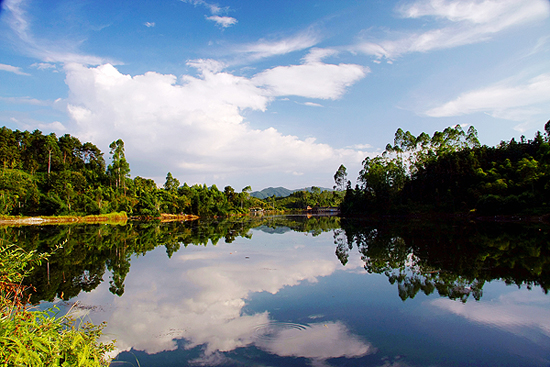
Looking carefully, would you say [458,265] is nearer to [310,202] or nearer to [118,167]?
[118,167]

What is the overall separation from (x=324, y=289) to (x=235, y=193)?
81316mm

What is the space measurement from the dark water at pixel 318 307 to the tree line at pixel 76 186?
38.0m

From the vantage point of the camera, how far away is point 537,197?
3134 cm

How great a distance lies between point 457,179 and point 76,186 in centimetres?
5874

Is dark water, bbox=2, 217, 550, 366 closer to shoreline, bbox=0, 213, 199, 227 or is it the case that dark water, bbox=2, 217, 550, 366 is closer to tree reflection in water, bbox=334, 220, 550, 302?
tree reflection in water, bbox=334, 220, 550, 302

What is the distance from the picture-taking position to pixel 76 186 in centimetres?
4716

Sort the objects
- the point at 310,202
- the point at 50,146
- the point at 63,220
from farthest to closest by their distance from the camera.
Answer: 1. the point at 310,202
2. the point at 50,146
3. the point at 63,220

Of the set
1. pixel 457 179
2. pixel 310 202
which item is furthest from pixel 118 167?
pixel 310 202

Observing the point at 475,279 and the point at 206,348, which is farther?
the point at 475,279

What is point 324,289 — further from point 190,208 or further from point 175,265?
point 190,208

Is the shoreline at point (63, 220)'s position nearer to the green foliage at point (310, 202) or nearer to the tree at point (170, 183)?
the tree at point (170, 183)

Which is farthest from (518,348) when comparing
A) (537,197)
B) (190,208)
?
(190,208)

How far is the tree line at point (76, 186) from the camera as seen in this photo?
41.4 metres

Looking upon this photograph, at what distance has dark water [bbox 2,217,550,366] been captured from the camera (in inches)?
174
